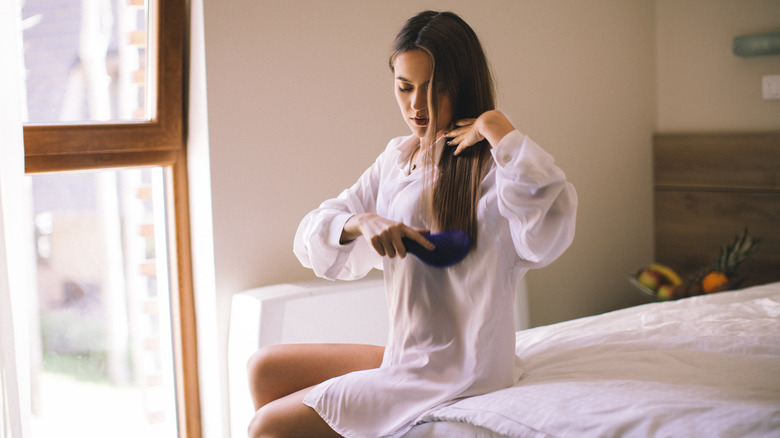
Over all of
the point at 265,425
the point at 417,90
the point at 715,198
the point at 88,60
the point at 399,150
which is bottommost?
the point at 265,425

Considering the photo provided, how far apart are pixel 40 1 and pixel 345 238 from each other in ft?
3.58

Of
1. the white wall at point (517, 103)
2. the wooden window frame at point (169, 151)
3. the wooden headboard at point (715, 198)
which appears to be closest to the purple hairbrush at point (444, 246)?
the white wall at point (517, 103)

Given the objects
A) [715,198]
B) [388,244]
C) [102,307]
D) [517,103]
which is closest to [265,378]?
[388,244]

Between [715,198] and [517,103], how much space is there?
89 cm

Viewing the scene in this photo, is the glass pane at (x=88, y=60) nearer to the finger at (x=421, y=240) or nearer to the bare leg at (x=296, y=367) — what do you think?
the bare leg at (x=296, y=367)

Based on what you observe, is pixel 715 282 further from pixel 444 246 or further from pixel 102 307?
pixel 102 307

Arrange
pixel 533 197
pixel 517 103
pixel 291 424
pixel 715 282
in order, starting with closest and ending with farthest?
pixel 533 197 < pixel 291 424 < pixel 715 282 < pixel 517 103

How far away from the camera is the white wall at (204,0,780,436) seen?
2.12m

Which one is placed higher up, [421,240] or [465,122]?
[465,122]

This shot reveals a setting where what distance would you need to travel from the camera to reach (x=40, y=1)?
6.29 ft

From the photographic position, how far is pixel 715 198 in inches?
114

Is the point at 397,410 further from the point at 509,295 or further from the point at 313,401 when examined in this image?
the point at 509,295

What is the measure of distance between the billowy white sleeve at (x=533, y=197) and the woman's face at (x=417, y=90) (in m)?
0.19

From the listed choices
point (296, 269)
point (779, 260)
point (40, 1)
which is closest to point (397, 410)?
point (296, 269)
